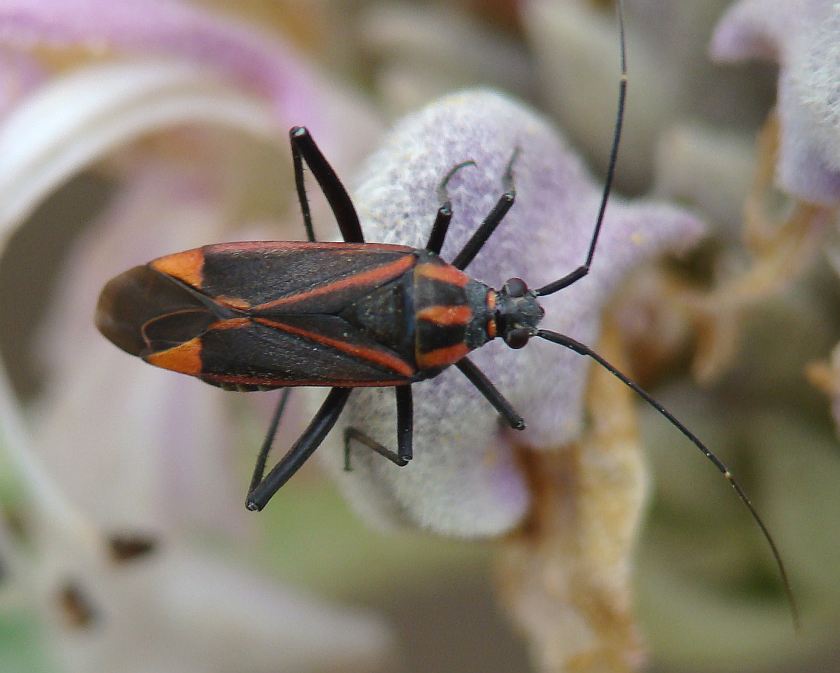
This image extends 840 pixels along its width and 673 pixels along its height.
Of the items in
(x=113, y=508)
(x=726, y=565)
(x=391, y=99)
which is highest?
(x=391, y=99)

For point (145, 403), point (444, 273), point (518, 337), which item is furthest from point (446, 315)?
point (145, 403)

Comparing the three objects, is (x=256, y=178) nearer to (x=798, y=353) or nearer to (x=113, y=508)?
(x=113, y=508)

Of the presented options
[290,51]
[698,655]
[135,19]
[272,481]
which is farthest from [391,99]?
[698,655]

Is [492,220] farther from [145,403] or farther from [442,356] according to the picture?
[145,403]

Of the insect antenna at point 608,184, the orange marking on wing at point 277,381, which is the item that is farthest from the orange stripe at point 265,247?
the insect antenna at point 608,184

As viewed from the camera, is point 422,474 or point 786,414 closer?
point 422,474

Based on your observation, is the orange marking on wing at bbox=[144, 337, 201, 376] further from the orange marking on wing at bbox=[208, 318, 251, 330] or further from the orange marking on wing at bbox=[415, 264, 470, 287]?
the orange marking on wing at bbox=[415, 264, 470, 287]

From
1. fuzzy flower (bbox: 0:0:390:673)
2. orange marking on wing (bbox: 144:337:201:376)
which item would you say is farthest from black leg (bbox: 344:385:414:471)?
fuzzy flower (bbox: 0:0:390:673)
